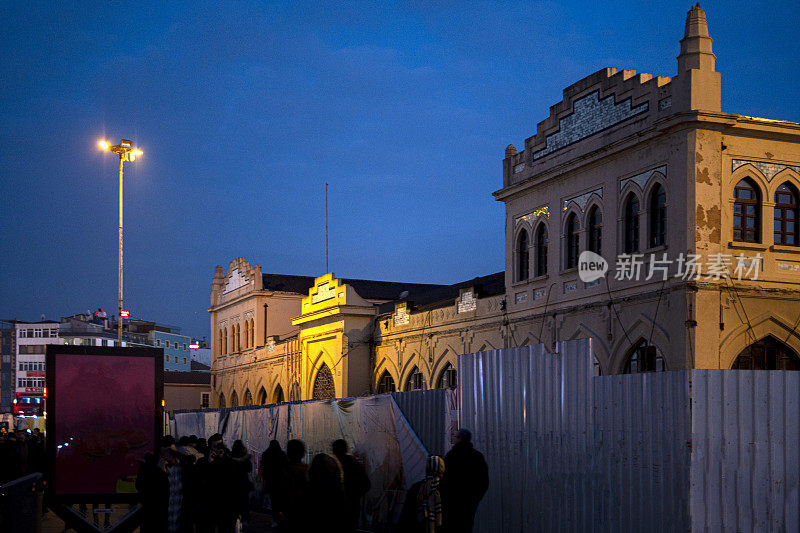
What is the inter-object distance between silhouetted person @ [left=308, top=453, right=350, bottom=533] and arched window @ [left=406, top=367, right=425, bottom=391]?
26.8 meters

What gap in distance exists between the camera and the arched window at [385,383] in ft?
124

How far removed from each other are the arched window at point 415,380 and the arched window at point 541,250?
8389 millimetres

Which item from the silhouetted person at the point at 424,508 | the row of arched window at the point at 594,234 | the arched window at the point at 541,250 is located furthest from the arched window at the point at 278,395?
the silhouetted person at the point at 424,508

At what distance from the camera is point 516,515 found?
12258mm

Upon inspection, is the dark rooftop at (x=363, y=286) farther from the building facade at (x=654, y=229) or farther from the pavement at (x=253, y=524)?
the pavement at (x=253, y=524)

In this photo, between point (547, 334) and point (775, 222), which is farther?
point (547, 334)

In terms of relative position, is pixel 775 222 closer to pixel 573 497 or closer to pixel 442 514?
pixel 573 497

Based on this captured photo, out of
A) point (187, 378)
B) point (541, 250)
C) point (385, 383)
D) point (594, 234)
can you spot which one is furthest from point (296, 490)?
point (187, 378)

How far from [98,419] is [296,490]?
283 inches

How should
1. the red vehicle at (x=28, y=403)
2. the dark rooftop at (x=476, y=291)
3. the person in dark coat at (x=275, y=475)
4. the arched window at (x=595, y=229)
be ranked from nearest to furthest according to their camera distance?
1. the person in dark coat at (x=275, y=475)
2. the arched window at (x=595, y=229)
3. the dark rooftop at (x=476, y=291)
4. the red vehicle at (x=28, y=403)

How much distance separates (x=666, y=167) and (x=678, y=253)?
83.9 inches

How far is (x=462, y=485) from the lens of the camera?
1038 centimetres

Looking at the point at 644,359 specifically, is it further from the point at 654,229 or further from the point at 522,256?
the point at 522,256

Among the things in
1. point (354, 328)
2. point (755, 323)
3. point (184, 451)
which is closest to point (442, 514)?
point (184, 451)
